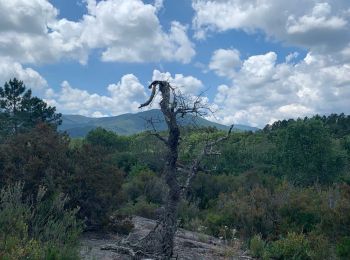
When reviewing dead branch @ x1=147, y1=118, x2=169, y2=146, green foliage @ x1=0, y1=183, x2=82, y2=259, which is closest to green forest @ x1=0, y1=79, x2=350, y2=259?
green foliage @ x1=0, y1=183, x2=82, y2=259

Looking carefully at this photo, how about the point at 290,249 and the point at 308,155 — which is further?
the point at 308,155

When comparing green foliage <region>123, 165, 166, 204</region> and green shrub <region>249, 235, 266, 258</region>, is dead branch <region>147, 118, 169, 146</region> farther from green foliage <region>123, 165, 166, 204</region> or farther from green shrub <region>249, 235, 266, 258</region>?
green foliage <region>123, 165, 166, 204</region>

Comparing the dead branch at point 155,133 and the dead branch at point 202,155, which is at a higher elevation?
the dead branch at point 155,133

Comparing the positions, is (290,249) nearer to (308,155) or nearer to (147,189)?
(147,189)

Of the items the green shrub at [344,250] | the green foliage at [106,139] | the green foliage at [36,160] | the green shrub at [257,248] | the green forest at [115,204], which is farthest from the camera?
the green foliage at [106,139]

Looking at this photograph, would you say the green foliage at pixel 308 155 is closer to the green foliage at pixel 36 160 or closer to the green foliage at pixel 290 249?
the green foliage at pixel 290 249

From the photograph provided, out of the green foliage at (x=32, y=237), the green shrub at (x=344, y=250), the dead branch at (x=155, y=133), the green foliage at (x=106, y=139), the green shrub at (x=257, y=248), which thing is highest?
the green foliage at (x=106, y=139)

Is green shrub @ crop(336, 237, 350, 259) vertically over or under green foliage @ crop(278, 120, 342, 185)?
under

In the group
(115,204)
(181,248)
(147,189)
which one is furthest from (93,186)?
(147,189)

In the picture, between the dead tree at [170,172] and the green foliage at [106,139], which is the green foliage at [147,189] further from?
the green foliage at [106,139]

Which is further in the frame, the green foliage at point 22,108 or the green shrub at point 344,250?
the green foliage at point 22,108

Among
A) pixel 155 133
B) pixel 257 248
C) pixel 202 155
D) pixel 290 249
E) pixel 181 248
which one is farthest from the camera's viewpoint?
pixel 257 248

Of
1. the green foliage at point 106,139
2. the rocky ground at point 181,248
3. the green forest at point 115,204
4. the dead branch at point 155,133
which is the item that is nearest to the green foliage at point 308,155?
the green forest at point 115,204

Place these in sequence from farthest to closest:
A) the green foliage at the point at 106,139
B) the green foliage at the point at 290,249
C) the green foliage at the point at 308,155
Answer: the green foliage at the point at 106,139, the green foliage at the point at 308,155, the green foliage at the point at 290,249
